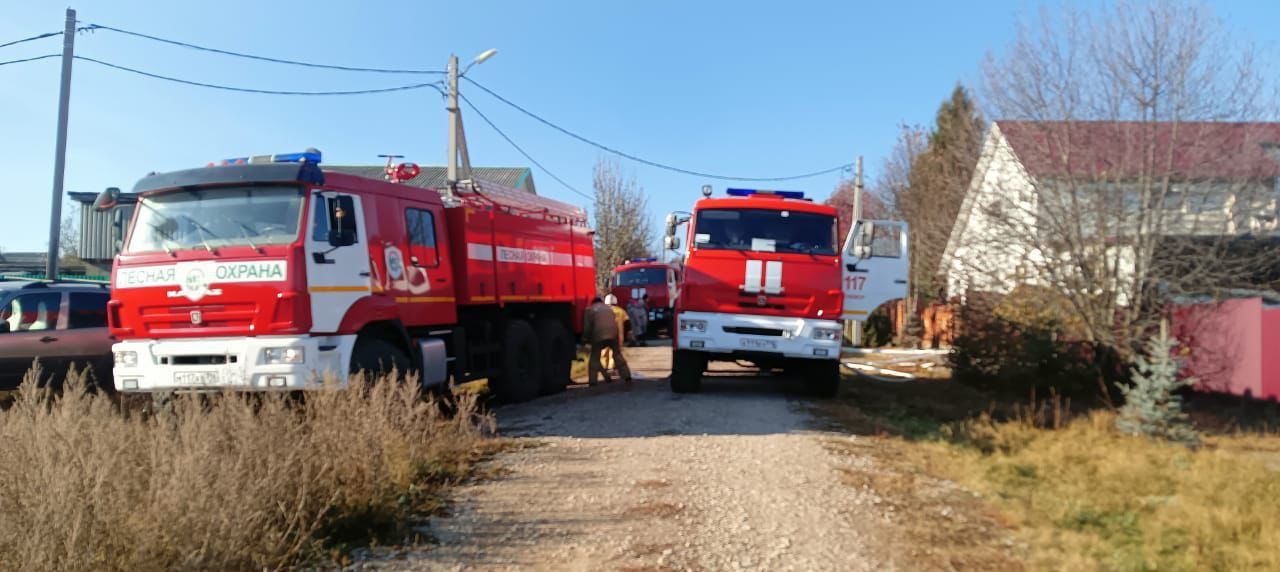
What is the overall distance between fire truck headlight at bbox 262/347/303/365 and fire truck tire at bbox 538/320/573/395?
16.7 ft

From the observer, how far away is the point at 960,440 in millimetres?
9008

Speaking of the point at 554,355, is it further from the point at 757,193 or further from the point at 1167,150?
the point at 1167,150

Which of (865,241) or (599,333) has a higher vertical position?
(865,241)

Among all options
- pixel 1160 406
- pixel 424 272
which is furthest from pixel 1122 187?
pixel 424 272

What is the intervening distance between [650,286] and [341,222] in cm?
1743

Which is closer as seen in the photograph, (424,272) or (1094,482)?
(1094,482)

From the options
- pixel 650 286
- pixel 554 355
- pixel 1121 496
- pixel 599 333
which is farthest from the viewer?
pixel 650 286

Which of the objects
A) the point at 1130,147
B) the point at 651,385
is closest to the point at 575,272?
the point at 651,385

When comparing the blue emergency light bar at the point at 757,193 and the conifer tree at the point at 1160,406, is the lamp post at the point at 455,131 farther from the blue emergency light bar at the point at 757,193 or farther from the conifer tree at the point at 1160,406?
the conifer tree at the point at 1160,406

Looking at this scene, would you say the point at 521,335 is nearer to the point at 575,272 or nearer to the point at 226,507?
the point at 575,272

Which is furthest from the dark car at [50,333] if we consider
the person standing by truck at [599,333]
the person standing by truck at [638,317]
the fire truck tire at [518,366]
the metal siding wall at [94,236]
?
the metal siding wall at [94,236]

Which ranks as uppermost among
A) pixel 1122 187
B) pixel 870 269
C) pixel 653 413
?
pixel 1122 187

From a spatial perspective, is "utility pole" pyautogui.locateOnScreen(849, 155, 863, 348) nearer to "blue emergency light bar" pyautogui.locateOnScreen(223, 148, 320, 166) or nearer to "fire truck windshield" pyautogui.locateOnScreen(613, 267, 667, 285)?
"fire truck windshield" pyautogui.locateOnScreen(613, 267, 667, 285)

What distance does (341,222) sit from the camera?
27.4 feet
